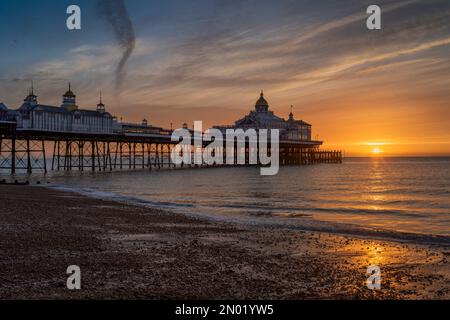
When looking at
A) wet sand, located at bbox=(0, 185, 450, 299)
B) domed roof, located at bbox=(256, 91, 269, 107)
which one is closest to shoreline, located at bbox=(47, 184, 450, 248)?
wet sand, located at bbox=(0, 185, 450, 299)

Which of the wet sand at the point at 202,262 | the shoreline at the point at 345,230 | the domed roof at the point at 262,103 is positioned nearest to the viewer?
the wet sand at the point at 202,262

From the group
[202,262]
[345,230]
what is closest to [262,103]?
[345,230]

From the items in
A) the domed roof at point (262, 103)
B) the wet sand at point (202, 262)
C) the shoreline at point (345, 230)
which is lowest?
the shoreline at point (345, 230)

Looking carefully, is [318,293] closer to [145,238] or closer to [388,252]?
[388,252]

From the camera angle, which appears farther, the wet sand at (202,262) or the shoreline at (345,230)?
the shoreline at (345,230)

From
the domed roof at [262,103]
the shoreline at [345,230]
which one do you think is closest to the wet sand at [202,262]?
the shoreline at [345,230]

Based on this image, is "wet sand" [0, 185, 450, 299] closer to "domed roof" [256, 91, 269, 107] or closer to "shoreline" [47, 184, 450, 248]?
"shoreline" [47, 184, 450, 248]

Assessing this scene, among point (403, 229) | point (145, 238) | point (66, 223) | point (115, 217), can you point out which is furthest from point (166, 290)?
point (403, 229)

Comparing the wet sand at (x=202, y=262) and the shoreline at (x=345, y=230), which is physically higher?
the wet sand at (x=202, y=262)

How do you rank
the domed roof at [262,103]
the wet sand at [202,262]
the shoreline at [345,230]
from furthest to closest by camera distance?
the domed roof at [262,103]
the shoreline at [345,230]
the wet sand at [202,262]

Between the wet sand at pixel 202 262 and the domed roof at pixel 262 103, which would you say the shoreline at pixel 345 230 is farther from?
the domed roof at pixel 262 103

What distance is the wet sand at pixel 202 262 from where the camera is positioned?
7461 mm

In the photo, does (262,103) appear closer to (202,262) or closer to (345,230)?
(345,230)

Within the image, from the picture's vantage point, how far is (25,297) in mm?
6816
